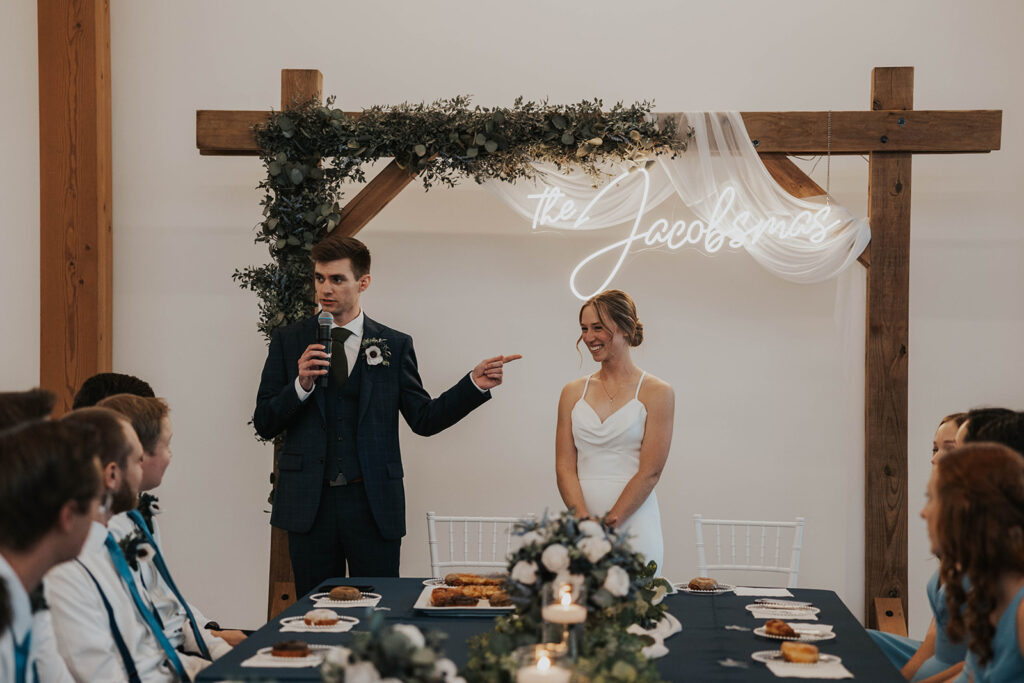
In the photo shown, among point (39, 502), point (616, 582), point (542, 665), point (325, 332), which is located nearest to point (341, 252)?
point (325, 332)

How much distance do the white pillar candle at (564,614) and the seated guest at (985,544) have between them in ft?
2.47

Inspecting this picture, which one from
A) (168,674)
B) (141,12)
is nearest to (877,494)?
(168,674)

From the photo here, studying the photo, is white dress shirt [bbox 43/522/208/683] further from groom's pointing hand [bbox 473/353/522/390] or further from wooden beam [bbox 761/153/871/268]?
wooden beam [bbox 761/153/871/268]

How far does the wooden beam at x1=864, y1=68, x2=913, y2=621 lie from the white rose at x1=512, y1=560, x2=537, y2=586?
2.78 m

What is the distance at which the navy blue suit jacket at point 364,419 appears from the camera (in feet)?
12.4

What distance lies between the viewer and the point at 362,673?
146cm

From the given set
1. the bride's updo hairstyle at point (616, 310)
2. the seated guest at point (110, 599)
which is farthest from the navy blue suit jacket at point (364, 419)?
the seated guest at point (110, 599)

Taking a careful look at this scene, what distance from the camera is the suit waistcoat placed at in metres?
3.79

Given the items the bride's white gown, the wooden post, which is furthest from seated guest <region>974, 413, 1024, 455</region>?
the wooden post

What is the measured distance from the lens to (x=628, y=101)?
17.6 feet

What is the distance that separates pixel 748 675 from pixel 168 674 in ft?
4.80

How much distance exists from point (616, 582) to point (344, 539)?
6.19 feet

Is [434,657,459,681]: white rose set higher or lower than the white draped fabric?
lower

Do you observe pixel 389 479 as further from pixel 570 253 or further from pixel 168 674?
pixel 570 253
